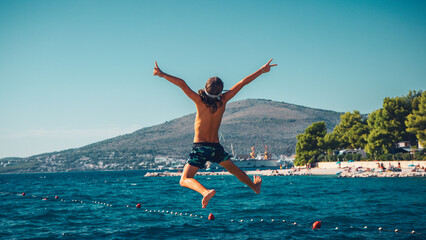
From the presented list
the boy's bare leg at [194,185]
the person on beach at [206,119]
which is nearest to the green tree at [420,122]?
the person on beach at [206,119]

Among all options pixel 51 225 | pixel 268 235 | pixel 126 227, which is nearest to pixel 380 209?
pixel 268 235

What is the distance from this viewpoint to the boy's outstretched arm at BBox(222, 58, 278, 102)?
24.2ft

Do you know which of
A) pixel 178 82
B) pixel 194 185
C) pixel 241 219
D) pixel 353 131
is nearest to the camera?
pixel 194 185

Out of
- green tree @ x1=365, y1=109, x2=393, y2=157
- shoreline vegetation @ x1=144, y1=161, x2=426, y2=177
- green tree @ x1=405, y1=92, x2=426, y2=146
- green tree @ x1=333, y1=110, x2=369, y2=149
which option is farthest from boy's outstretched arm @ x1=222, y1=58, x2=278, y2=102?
green tree @ x1=333, y1=110, x2=369, y2=149

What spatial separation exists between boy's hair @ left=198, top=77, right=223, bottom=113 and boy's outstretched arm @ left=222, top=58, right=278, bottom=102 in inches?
6.7

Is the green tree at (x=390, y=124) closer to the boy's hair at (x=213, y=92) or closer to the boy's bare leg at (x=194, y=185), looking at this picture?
the boy's hair at (x=213, y=92)

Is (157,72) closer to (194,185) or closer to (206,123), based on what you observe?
(206,123)

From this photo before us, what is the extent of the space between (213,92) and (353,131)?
10759cm

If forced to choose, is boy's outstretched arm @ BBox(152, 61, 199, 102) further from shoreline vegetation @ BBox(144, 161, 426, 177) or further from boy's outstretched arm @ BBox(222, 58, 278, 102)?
shoreline vegetation @ BBox(144, 161, 426, 177)

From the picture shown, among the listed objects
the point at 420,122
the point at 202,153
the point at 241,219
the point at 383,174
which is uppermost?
the point at 420,122

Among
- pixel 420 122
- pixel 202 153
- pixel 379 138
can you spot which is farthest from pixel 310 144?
pixel 202 153

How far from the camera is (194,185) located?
682 cm

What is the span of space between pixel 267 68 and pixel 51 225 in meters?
36.6

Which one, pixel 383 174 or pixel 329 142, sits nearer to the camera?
pixel 383 174
